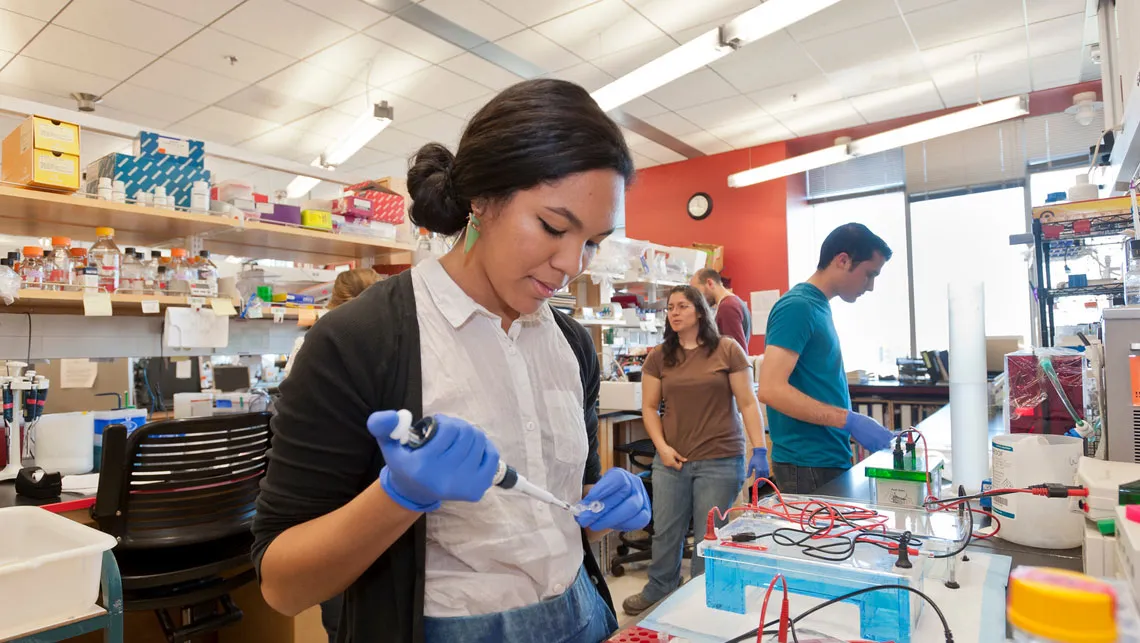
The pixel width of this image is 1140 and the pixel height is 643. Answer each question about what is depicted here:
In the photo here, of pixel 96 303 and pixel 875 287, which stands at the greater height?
pixel 875 287

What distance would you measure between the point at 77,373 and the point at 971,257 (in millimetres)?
6544

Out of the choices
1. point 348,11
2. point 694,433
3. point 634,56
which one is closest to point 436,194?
point 694,433

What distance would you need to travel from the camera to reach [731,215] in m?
6.71

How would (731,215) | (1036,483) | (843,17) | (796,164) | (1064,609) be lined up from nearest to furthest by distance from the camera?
(1064,609)
(1036,483)
(843,17)
(796,164)
(731,215)

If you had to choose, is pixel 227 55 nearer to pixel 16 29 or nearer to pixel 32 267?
pixel 16 29

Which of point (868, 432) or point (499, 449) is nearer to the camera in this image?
point (499, 449)

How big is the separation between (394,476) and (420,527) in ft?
0.52

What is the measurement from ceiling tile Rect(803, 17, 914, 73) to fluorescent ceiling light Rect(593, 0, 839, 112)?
0.91 meters

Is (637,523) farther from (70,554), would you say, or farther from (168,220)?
(168,220)

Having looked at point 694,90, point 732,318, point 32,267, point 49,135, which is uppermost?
point 694,90

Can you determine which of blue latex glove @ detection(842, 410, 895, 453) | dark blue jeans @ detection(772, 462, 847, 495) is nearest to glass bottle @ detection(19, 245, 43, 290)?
dark blue jeans @ detection(772, 462, 847, 495)

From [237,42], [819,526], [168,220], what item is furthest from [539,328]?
[237,42]

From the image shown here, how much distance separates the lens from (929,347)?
6.08 meters

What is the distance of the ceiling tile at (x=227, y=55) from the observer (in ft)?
13.5
